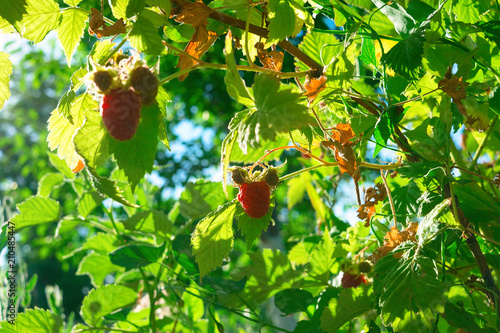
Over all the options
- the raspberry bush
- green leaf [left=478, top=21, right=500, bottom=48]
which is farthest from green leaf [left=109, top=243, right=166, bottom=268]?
green leaf [left=478, top=21, right=500, bottom=48]

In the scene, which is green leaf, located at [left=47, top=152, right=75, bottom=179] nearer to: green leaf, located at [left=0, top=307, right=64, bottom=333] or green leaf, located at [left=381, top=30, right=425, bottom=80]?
green leaf, located at [left=0, top=307, right=64, bottom=333]

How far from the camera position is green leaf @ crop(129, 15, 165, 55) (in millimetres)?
346

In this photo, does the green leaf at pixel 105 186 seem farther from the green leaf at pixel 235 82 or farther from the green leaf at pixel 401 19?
the green leaf at pixel 401 19

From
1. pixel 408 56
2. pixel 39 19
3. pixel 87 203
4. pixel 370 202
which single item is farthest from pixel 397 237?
pixel 87 203

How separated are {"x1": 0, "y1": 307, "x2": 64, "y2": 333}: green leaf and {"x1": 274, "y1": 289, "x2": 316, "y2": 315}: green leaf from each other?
308 millimetres

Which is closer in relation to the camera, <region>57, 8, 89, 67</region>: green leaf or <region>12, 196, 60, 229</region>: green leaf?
<region>57, 8, 89, 67</region>: green leaf

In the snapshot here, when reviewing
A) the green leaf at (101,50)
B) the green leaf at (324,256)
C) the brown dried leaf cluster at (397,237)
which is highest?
the green leaf at (101,50)

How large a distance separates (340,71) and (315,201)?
434 mm

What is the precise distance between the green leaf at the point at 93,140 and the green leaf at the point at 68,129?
5 centimetres

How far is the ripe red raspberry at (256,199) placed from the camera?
43cm

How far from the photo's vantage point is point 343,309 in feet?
1.57

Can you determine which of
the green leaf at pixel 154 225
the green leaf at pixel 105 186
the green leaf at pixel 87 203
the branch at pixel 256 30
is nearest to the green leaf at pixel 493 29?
the branch at pixel 256 30

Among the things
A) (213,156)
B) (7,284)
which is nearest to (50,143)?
(7,284)

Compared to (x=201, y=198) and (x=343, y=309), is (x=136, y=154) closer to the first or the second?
(x=343, y=309)
